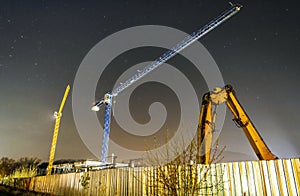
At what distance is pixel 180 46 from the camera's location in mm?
46812

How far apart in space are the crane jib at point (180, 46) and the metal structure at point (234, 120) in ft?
102

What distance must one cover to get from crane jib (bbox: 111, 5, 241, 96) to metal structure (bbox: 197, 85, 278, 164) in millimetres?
31222

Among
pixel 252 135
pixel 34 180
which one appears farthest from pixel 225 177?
pixel 34 180

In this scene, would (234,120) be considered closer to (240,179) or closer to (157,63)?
(240,179)

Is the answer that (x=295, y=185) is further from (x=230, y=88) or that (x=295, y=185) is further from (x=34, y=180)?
(x=34, y=180)

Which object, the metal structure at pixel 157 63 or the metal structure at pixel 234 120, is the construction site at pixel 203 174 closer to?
the metal structure at pixel 234 120

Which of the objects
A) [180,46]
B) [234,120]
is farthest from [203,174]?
[180,46]

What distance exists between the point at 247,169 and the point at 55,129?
3955cm

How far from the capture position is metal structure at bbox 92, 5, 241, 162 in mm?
40406

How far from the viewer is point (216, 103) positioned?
523 inches

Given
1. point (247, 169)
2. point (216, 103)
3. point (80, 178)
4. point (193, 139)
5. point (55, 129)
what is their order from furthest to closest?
1. point (55, 129)
2. point (80, 178)
3. point (216, 103)
4. point (247, 169)
5. point (193, 139)

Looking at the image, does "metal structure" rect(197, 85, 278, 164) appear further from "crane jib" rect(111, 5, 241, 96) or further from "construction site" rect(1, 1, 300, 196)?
"crane jib" rect(111, 5, 241, 96)

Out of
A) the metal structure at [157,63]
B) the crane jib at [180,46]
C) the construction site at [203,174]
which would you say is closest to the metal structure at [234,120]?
the construction site at [203,174]

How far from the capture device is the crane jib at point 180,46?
4012cm
